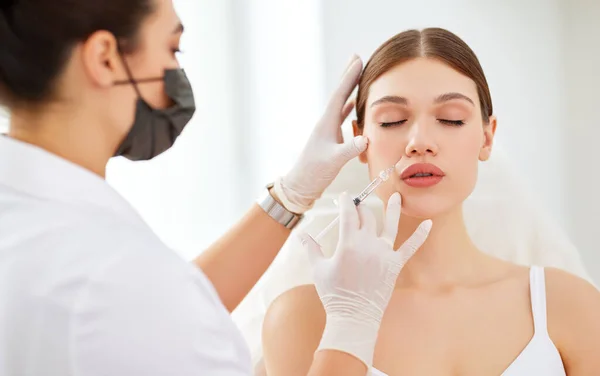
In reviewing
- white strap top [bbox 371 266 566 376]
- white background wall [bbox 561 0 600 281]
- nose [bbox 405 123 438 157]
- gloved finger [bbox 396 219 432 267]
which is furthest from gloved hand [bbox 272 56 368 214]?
white background wall [bbox 561 0 600 281]

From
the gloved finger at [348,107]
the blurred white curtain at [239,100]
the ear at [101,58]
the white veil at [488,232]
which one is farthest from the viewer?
the blurred white curtain at [239,100]

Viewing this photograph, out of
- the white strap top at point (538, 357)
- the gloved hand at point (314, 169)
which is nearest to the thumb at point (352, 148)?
the gloved hand at point (314, 169)

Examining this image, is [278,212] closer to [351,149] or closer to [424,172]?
[351,149]

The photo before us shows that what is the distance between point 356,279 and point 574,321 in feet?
1.52

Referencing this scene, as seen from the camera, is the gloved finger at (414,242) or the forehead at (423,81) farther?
the forehead at (423,81)

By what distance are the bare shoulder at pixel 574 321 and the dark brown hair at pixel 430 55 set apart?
360 millimetres

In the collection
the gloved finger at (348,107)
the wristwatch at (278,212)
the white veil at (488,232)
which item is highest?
the gloved finger at (348,107)

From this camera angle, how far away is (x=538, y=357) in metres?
1.32

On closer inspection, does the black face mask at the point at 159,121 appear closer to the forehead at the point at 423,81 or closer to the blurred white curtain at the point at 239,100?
the forehead at the point at 423,81

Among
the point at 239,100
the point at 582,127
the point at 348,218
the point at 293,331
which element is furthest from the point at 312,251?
the point at 582,127

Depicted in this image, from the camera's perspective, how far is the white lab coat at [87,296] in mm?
794

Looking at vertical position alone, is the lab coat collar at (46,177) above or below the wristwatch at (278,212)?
above

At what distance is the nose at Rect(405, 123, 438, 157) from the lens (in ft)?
4.33

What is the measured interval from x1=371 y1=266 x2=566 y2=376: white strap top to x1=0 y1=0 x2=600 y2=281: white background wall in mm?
997
